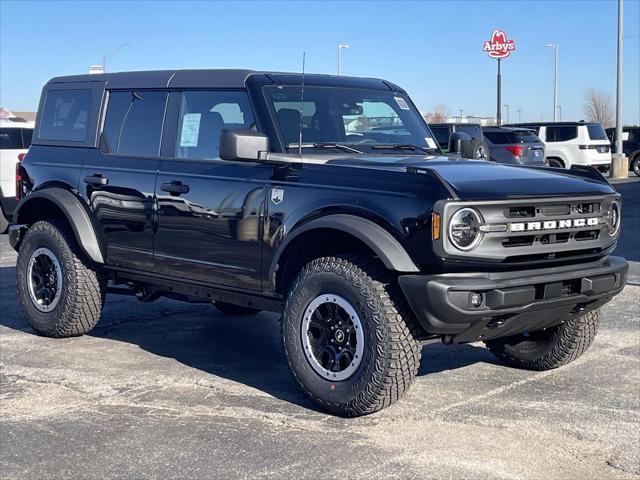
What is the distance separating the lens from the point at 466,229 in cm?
499

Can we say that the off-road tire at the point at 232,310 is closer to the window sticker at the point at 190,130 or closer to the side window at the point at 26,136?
the window sticker at the point at 190,130

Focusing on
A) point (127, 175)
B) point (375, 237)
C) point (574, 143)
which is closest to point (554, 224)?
point (375, 237)

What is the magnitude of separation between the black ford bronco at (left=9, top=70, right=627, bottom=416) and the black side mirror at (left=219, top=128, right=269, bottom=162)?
0.04 ft

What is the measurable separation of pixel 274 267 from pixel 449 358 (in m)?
1.82

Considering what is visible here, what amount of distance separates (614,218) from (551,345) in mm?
994

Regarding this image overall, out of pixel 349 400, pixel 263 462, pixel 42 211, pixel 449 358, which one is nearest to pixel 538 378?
pixel 449 358

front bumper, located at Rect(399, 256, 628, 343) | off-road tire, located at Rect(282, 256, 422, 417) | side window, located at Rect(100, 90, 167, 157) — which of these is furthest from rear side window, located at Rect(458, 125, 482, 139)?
off-road tire, located at Rect(282, 256, 422, 417)

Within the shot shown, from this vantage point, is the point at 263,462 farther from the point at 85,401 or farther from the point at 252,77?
the point at 252,77

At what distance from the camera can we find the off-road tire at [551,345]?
20.3 feet

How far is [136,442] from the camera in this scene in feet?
16.0

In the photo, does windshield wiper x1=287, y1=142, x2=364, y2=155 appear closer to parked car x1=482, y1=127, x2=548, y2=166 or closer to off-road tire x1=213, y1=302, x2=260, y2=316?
off-road tire x1=213, y1=302, x2=260, y2=316

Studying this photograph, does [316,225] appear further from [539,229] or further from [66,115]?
[66,115]

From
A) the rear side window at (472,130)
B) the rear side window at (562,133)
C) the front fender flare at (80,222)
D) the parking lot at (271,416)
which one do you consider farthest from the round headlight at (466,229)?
the rear side window at (562,133)

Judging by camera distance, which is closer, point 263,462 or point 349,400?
point 263,462
